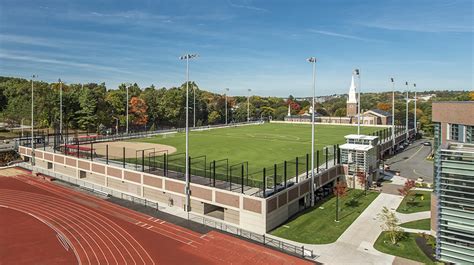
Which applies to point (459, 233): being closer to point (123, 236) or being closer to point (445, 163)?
point (445, 163)

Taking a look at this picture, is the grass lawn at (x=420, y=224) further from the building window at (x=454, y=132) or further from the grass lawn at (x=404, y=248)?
the building window at (x=454, y=132)

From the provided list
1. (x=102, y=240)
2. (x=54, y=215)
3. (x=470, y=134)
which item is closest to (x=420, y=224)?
(x=470, y=134)

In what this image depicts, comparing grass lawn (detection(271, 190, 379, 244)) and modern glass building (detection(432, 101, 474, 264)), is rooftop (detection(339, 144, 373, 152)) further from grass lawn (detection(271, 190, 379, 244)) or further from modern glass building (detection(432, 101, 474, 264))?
modern glass building (detection(432, 101, 474, 264))

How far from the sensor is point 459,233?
1866cm

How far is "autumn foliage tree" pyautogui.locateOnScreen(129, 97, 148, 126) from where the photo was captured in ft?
332

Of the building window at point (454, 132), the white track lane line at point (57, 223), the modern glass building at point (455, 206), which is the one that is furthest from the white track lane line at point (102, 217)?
the building window at point (454, 132)

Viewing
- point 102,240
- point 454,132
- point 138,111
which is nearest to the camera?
point 102,240

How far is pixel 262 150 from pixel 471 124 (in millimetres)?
37340

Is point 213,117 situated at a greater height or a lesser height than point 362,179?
greater

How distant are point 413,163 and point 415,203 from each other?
27.7m

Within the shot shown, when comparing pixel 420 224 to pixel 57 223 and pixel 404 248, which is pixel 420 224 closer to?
pixel 404 248

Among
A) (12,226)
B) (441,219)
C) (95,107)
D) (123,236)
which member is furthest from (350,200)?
(95,107)

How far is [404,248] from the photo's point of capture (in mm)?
27797

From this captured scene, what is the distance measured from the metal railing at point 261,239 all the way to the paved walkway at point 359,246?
1.00 m
